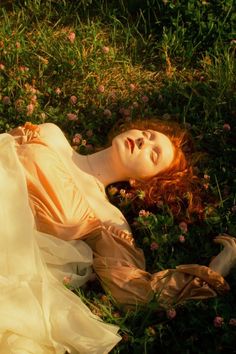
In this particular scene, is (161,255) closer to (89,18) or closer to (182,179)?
(182,179)

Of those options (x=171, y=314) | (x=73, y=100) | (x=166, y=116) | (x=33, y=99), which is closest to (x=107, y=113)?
(x=73, y=100)

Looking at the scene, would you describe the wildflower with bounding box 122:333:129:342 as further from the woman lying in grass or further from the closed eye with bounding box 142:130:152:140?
the closed eye with bounding box 142:130:152:140

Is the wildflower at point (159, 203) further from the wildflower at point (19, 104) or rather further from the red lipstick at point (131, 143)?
the wildflower at point (19, 104)

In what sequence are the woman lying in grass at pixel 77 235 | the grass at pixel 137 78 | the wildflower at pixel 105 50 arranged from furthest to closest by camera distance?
the wildflower at pixel 105 50 → the grass at pixel 137 78 → the woman lying in grass at pixel 77 235

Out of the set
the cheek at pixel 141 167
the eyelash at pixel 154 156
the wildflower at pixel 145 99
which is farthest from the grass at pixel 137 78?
the eyelash at pixel 154 156

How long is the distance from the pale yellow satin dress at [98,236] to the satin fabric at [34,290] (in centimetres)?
11

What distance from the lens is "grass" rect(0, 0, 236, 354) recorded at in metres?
4.02

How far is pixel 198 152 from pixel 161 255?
2.95 feet

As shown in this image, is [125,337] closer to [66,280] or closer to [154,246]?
[66,280]

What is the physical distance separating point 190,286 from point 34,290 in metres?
0.85

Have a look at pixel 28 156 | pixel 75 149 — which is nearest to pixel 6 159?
pixel 28 156

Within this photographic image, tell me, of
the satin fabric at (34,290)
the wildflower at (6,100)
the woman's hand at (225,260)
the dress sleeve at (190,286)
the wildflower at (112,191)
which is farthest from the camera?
the wildflower at (6,100)

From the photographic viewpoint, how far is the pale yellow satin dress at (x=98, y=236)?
11.4ft

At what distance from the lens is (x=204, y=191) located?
4.18 m
